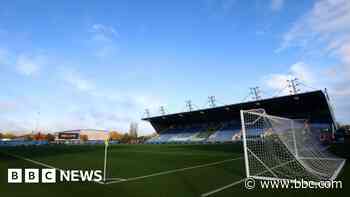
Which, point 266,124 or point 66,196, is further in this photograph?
point 266,124

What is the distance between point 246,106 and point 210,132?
1173 centimetres

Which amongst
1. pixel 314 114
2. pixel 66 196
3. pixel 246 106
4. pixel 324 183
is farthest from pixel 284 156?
pixel 314 114

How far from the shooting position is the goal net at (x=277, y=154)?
27.4 ft

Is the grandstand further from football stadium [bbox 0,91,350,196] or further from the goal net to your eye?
the goal net

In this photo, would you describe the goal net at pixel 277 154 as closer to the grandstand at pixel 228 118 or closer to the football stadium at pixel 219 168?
the football stadium at pixel 219 168

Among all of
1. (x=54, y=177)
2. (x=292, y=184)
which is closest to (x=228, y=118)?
(x=292, y=184)

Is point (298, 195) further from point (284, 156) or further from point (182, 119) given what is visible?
point (182, 119)

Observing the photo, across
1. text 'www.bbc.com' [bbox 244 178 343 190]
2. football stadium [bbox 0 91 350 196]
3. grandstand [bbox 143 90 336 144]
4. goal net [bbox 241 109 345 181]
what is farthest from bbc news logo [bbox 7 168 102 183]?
grandstand [bbox 143 90 336 144]

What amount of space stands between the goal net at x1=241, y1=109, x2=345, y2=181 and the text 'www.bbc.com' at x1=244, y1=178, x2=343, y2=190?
0.36m

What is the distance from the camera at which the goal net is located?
8.35 metres

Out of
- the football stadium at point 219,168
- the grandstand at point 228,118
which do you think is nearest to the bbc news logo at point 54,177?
the football stadium at point 219,168

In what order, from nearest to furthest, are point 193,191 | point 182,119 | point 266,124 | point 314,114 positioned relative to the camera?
point 193,191 → point 266,124 → point 314,114 → point 182,119

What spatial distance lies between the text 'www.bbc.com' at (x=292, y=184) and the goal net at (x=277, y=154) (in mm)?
360

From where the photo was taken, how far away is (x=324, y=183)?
6.97 metres
